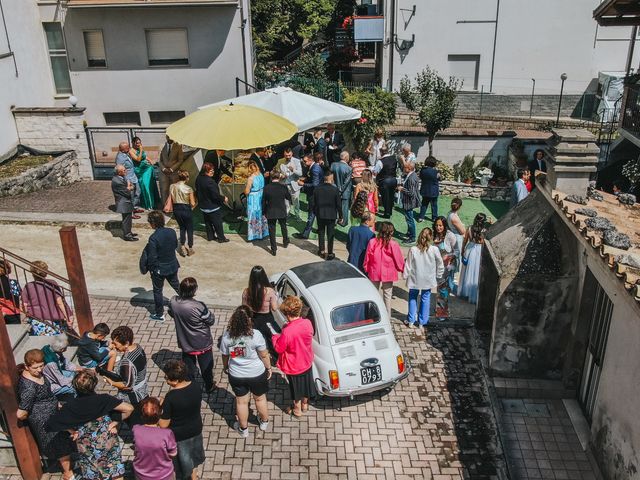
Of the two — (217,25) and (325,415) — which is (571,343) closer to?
(325,415)

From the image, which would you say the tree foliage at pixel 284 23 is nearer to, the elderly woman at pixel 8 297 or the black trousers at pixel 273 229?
→ the black trousers at pixel 273 229

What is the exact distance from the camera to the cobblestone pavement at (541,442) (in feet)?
26.3

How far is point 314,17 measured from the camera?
115ft

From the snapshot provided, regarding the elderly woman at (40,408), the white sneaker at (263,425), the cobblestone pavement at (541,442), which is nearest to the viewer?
the elderly woman at (40,408)

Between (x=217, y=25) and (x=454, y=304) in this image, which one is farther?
(x=217, y=25)


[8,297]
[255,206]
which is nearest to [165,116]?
[255,206]

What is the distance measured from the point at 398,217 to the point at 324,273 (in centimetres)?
667

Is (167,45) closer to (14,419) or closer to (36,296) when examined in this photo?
(36,296)

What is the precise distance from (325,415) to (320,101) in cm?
905

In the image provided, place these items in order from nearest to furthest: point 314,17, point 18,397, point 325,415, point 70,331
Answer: point 18,397 → point 325,415 → point 70,331 → point 314,17

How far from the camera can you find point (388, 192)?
15.2m

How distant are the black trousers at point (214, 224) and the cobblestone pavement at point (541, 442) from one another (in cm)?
688

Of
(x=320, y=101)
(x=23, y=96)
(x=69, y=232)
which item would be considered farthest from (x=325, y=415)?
(x=23, y=96)

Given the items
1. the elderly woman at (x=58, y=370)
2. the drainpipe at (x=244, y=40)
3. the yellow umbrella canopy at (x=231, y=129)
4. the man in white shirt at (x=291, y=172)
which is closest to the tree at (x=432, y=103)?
the drainpipe at (x=244, y=40)
